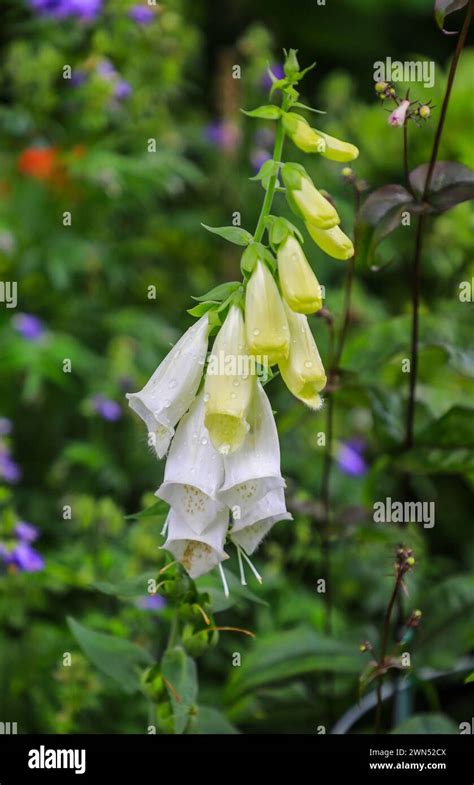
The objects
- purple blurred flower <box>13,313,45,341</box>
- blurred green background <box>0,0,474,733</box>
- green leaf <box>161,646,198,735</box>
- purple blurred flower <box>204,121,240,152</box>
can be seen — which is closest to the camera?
green leaf <box>161,646,198,735</box>

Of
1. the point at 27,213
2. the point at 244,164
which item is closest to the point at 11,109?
the point at 27,213

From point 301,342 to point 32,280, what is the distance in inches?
64.6

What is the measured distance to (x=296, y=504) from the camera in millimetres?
1772

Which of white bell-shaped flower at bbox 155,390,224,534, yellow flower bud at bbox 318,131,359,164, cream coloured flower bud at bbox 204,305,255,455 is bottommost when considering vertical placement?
white bell-shaped flower at bbox 155,390,224,534

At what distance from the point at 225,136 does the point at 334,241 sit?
191 centimetres

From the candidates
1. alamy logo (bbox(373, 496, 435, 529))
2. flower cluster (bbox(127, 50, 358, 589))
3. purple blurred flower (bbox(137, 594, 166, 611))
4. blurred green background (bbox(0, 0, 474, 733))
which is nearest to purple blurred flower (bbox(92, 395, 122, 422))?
blurred green background (bbox(0, 0, 474, 733))

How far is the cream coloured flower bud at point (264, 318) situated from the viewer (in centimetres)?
108

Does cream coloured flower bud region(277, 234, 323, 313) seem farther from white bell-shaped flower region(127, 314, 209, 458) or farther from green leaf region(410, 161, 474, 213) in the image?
green leaf region(410, 161, 474, 213)

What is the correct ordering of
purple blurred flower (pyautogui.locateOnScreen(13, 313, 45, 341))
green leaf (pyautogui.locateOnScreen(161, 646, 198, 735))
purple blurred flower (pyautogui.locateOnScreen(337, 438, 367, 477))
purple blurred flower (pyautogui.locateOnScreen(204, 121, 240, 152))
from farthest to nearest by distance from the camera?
1. purple blurred flower (pyautogui.locateOnScreen(204, 121, 240, 152))
2. purple blurred flower (pyautogui.locateOnScreen(13, 313, 45, 341))
3. purple blurred flower (pyautogui.locateOnScreen(337, 438, 367, 477))
4. green leaf (pyautogui.locateOnScreen(161, 646, 198, 735))

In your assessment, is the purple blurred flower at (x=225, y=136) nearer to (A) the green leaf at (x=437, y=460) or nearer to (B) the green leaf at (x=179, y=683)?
(A) the green leaf at (x=437, y=460)

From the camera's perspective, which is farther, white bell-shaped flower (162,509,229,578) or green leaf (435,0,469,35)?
green leaf (435,0,469,35)

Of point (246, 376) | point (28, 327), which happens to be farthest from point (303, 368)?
point (28, 327)

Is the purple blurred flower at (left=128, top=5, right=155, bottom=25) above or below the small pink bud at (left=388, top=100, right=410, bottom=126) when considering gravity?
above
